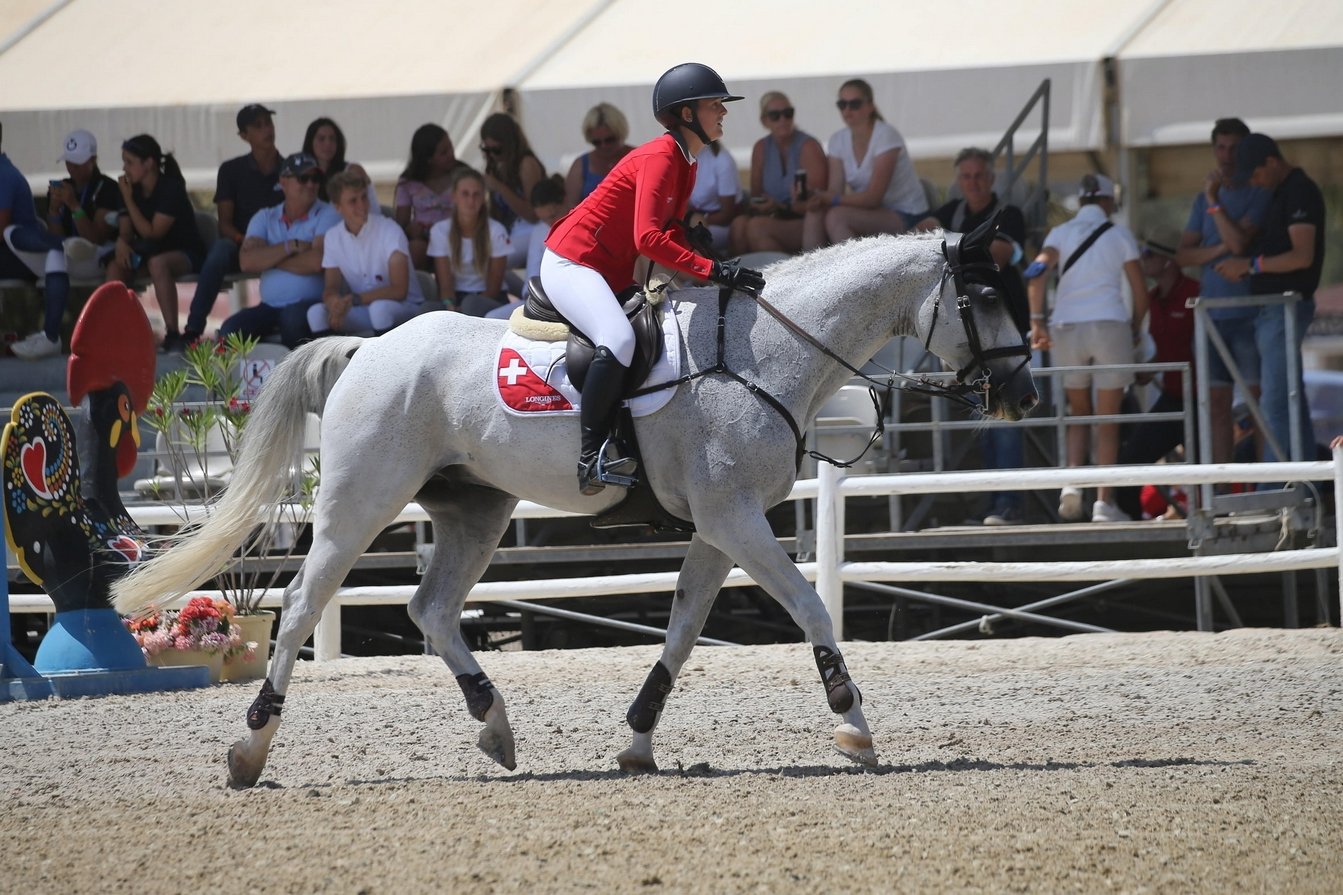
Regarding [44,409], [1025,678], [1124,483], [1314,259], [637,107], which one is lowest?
[1025,678]

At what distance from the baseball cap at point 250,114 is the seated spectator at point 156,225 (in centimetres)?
71

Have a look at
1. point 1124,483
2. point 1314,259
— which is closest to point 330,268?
point 1124,483

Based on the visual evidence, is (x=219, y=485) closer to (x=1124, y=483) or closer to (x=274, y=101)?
(x=274, y=101)

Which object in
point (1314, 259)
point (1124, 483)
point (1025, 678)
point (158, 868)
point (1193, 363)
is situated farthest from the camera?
point (1193, 363)

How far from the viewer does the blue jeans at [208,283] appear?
38.8 ft

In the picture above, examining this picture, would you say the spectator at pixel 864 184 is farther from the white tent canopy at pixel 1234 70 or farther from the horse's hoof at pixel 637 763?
the horse's hoof at pixel 637 763

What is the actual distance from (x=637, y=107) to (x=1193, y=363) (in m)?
4.32

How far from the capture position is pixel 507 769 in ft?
18.9

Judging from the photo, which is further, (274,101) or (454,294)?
(274,101)

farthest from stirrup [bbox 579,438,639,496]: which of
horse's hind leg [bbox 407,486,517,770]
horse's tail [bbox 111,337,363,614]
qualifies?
horse's tail [bbox 111,337,363,614]

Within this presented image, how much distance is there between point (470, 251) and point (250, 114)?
2083 mm

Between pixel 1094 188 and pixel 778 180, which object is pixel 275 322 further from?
pixel 1094 188

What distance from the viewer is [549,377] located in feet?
18.6

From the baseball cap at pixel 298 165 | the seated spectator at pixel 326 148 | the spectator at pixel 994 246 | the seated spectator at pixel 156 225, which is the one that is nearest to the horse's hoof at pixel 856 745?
the spectator at pixel 994 246
